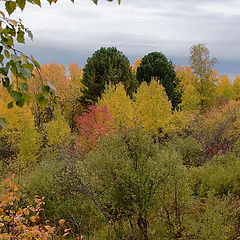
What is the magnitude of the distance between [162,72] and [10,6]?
46.0m

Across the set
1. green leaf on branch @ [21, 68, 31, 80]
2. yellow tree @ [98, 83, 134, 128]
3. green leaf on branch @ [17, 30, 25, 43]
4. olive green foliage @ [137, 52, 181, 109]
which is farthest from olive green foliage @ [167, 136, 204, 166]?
green leaf on branch @ [21, 68, 31, 80]

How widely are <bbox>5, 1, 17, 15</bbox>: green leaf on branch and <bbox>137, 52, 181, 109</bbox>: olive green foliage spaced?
44085 millimetres

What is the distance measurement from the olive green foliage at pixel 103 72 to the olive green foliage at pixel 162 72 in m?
5.36

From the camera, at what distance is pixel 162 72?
47312 millimetres

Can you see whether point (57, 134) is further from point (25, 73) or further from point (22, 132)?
point (25, 73)

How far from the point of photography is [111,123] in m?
29.4

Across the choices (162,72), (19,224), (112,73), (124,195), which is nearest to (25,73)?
(19,224)

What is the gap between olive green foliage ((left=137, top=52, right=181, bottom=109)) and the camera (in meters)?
46.4

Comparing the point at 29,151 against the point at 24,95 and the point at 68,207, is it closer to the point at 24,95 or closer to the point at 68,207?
the point at 68,207

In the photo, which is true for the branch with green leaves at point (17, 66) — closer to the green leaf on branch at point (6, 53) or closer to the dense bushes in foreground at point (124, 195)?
the green leaf on branch at point (6, 53)

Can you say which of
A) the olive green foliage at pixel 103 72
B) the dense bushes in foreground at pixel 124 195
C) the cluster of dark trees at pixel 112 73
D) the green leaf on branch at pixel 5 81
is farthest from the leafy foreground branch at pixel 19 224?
the olive green foliage at pixel 103 72

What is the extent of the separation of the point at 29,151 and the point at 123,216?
18.2 metres

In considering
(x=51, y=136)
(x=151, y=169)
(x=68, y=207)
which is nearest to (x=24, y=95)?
(x=151, y=169)

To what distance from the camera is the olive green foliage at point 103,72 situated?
4006 centimetres
